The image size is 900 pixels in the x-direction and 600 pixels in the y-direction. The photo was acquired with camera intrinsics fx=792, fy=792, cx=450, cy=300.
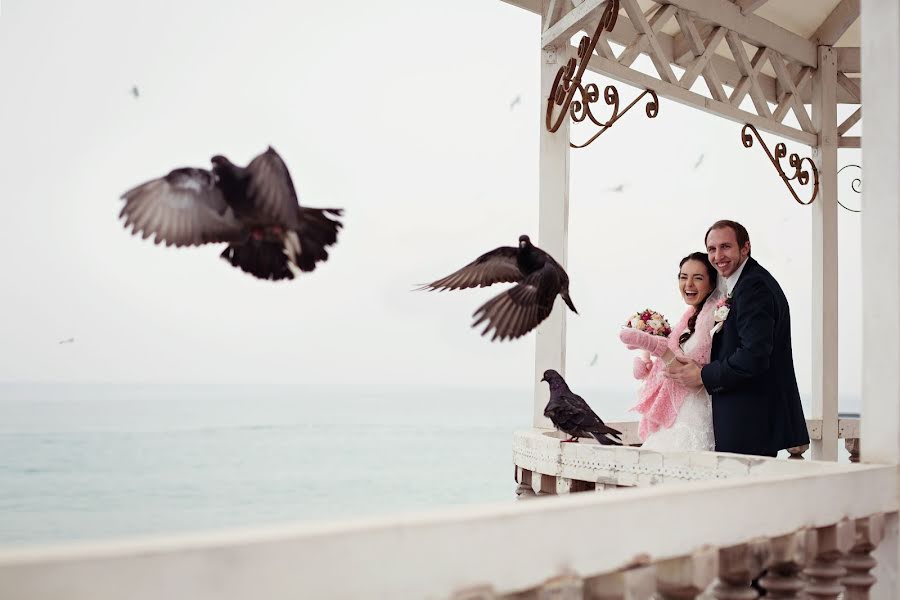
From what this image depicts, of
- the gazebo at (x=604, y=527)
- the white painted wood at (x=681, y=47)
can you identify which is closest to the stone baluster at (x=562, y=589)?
the gazebo at (x=604, y=527)

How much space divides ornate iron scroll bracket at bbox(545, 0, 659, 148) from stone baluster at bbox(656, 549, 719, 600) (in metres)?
1.12

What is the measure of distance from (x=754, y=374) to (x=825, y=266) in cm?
270

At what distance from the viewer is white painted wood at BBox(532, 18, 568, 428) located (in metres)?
2.35

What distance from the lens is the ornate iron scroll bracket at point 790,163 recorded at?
12.3 ft

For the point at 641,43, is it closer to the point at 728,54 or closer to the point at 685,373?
the point at 685,373

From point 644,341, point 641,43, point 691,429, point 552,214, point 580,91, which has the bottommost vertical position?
point 691,429

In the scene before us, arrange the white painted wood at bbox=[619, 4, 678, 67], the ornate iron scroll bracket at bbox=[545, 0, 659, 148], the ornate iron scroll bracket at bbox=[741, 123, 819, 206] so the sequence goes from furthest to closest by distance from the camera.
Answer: the ornate iron scroll bracket at bbox=[741, 123, 819, 206], the white painted wood at bbox=[619, 4, 678, 67], the ornate iron scroll bracket at bbox=[545, 0, 659, 148]

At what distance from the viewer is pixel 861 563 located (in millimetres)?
1382

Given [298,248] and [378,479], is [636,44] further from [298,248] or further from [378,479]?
[378,479]

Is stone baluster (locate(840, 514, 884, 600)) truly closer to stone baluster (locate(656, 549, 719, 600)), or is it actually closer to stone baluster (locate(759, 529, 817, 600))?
stone baluster (locate(759, 529, 817, 600))

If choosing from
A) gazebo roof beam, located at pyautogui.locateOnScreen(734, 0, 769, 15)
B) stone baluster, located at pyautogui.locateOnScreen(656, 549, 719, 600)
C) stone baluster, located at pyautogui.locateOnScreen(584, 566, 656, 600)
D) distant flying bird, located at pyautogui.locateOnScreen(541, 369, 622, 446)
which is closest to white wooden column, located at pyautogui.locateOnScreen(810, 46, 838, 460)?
gazebo roof beam, located at pyautogui.locateOnScreen(734, 0, 769, 15)

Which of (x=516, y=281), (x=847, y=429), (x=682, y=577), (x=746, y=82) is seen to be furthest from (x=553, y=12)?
(x=847, y=429)

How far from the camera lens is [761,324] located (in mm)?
2273

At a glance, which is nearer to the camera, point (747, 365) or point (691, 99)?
point (747, 365)
